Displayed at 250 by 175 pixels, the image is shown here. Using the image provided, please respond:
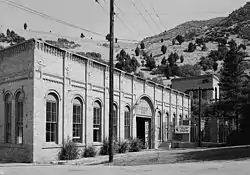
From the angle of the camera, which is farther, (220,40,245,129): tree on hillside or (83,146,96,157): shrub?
(220,40,245,129): tree on hillside

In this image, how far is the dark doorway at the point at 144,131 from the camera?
1500 inches

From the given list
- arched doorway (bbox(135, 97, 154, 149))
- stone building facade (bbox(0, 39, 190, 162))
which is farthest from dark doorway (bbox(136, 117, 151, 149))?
stone building facade (bbox(0, 39, 190, 162))

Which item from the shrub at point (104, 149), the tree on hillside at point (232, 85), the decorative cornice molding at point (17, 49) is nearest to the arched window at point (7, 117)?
the decorative cornice molding at point (17, 49)

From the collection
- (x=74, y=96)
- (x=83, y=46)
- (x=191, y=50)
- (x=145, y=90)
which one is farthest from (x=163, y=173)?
(x=83, y=46)

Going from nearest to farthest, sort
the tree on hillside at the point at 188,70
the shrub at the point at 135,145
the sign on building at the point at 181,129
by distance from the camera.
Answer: the shrub at the point at 135,145
the sign on building at the point at 181,129
the tree on hillside at the point at 188,70

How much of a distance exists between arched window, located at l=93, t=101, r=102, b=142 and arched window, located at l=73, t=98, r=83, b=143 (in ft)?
6.28

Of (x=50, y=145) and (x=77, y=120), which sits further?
(x=77, y=120)

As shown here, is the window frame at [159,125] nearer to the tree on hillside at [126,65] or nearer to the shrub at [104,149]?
the shrub at [104,149]

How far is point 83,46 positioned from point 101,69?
330 feet

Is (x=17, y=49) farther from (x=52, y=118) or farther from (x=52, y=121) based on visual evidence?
(x=52, y=121)

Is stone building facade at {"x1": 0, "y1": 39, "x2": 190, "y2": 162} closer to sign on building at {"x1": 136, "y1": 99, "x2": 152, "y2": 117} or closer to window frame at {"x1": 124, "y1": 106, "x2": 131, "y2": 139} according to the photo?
window frame at {"x1": 124, "y1": 106, "x2": 131, "y2": 139}

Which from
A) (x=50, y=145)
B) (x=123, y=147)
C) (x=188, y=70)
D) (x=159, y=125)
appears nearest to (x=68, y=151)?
(x=50, y=145)

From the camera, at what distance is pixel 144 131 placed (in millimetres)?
38125

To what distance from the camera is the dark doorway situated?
3809 centimetres
